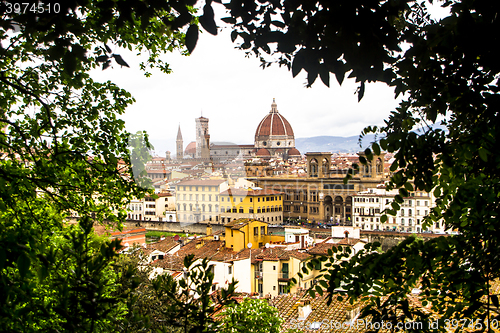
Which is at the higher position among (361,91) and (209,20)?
(209,20)

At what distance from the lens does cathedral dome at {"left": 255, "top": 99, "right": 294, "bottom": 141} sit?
332ft

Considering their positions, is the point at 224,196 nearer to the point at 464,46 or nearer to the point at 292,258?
the point at 292,258

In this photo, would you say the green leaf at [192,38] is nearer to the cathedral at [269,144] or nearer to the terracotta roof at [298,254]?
the terracotta roof at [298,254]

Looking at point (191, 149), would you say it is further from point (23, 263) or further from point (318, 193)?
point (23, 263)

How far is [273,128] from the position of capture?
333ft

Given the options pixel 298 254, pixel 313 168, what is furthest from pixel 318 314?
pixel 313 168

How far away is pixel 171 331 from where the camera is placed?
7.18 m

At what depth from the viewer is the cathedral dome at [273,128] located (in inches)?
3984

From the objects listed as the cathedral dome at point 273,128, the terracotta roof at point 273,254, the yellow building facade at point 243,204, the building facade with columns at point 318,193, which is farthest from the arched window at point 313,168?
the cathedral dome at point 273,128

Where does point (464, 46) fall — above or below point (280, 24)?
below

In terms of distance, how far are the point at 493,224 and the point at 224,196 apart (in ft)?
111

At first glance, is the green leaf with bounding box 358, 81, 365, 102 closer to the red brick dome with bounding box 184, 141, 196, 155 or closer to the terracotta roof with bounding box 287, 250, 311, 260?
the terracotta roof with bounding box 287, 250, 311, 260

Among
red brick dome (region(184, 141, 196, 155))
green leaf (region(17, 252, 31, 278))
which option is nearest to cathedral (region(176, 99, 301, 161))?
red brick dome (region(184, 141, 196, 155))

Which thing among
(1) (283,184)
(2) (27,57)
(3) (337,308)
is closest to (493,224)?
(2) (27,57)
